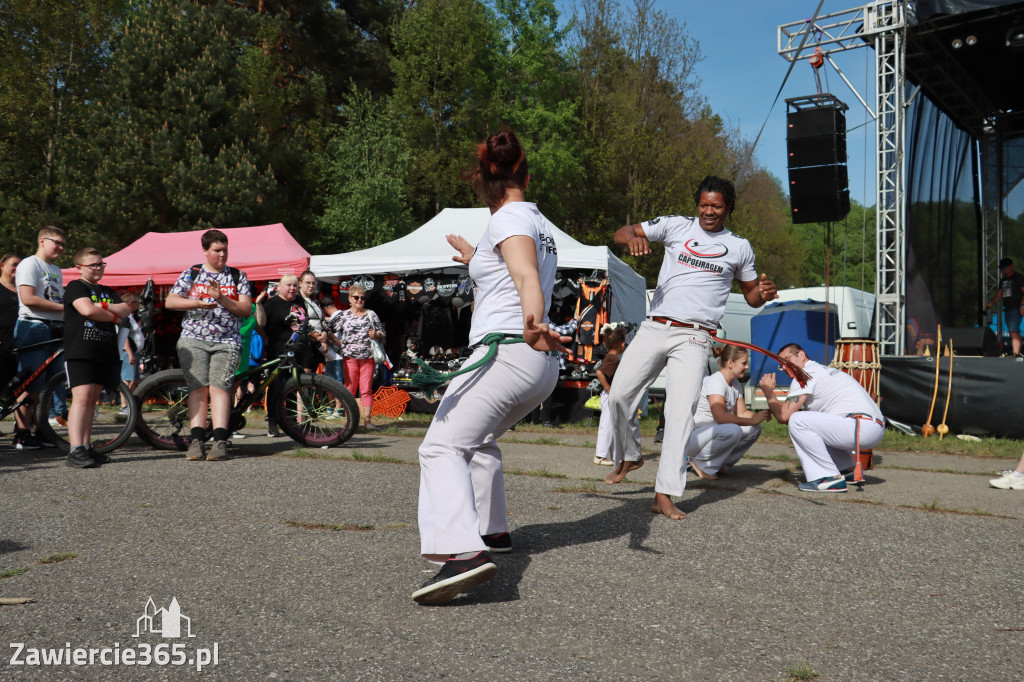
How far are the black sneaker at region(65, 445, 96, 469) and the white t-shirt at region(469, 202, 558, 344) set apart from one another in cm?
446

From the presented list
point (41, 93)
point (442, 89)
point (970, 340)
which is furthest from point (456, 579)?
point (41, 93)

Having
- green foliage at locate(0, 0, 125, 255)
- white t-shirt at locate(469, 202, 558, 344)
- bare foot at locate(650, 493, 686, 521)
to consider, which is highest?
green foliage at locate(0, 0, 125, 255)

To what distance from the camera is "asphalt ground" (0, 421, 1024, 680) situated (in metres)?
2.52

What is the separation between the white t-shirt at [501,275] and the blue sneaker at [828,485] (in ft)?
11.4

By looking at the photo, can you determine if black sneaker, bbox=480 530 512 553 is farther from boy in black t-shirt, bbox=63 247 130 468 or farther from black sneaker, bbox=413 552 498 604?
boy in black t-shirt, bbox=63 247 130 468

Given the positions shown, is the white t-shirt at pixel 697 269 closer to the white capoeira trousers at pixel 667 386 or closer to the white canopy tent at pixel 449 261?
the white capoeira trousers at pixel 667 386

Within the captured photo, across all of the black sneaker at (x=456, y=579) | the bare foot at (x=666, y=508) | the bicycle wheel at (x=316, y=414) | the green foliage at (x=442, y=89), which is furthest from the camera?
the green foliage at (x=442, y=89)

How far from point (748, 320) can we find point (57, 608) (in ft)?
60.0

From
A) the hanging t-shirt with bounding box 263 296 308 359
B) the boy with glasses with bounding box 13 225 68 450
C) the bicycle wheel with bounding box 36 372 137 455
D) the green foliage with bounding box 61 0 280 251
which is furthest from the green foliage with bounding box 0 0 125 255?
the bicycle wheel with bounding box 36 372 137 455

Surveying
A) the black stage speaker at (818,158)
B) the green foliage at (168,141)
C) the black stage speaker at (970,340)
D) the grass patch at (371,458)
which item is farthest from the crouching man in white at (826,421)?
the green foliage at (168,141)

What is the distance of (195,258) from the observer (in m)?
14.3

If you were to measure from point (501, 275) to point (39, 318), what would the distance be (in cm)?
595

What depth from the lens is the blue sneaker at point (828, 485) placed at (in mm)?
5766
